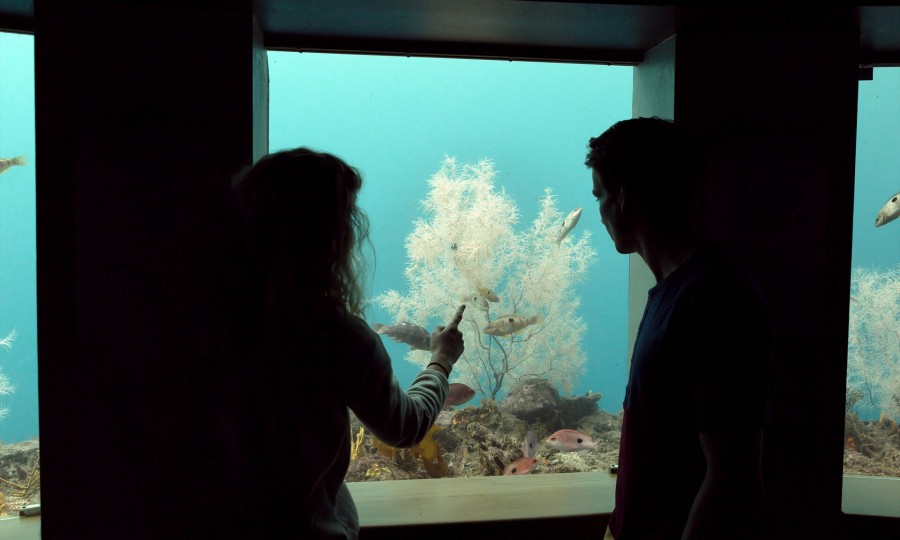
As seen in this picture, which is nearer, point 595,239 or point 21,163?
point 21,163

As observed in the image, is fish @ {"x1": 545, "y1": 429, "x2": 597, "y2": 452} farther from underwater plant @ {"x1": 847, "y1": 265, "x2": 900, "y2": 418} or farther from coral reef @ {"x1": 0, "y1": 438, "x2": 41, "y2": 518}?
underwater plant @ {"x1": 847, "y1": 265, "x2": 900, "y2": 418}

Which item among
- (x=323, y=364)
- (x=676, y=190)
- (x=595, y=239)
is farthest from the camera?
(x=595, y=239)

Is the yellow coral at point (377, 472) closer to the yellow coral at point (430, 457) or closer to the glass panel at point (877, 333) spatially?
the yellow coral at point (430, 457)

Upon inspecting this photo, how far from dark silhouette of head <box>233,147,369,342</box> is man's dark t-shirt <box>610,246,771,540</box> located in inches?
27.1

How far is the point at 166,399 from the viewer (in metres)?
1.84

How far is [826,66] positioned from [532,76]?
5590 millimetres

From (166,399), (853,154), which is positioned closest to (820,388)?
(853,154)

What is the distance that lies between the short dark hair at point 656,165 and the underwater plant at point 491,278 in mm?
3326

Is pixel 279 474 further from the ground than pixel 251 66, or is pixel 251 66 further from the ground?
pixel 251 66

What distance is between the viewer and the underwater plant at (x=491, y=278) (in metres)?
4.81

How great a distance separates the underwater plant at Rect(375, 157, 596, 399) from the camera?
15.8 feet

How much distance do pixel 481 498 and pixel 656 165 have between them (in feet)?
5.37

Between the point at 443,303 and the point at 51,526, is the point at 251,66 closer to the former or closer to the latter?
the point at 51,526

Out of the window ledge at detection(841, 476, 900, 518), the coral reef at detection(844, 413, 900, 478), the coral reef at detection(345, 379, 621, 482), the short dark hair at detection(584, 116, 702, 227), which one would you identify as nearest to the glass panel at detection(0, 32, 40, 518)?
the coral reef at detection(345, 379, 621, 482)
